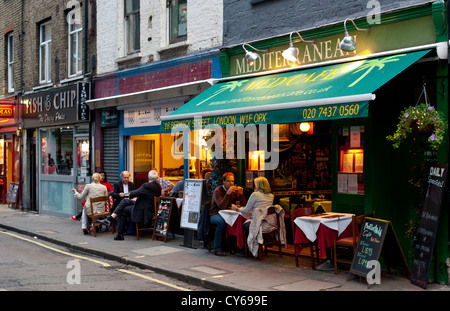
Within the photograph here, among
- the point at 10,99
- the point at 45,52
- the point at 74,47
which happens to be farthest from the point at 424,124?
the point at 10,99

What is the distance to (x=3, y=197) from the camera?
2275cm

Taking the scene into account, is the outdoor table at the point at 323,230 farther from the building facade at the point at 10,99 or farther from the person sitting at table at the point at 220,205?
the building facade at the point at 10,99

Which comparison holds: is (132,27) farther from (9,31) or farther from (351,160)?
(9,31)

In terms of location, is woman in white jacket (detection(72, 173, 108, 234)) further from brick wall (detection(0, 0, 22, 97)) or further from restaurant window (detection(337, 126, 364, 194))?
brick wall (detection(0, 0, 22, 97))

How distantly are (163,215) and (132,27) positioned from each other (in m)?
6.07

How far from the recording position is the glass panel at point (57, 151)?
17.7 meters

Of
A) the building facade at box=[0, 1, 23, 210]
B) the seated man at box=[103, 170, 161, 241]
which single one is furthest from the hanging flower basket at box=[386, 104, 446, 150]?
the building facade at box=[0, 1, 23, 210]

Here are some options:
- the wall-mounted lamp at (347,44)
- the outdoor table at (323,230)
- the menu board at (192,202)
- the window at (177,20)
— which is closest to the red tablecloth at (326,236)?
the outdoor table at (323,230)

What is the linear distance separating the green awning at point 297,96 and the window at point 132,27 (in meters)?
4.35

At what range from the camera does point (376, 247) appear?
7715 millimetres

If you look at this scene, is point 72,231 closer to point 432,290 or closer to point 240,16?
point 240,16

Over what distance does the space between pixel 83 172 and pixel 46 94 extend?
11.3 feet

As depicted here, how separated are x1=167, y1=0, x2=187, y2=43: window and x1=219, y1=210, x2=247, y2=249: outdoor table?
5286mm

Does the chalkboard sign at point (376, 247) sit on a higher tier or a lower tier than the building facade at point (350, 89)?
lower
